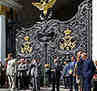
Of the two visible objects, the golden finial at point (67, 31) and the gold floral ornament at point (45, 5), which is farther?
the gold floral ornament at point (45, 5)

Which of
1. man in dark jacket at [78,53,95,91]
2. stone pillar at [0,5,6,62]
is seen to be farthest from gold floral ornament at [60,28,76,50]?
man in dark jacket at [78,53,95,91]

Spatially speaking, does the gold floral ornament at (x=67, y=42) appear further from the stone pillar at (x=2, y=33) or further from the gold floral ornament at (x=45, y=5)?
the stone pillar at (x=2, y=33)

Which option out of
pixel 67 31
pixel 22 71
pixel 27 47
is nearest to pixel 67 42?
pixel 67 31

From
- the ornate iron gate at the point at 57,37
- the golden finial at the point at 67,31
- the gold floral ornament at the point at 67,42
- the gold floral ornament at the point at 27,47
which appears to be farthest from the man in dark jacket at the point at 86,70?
the gold floral ornament at the point at 27,47

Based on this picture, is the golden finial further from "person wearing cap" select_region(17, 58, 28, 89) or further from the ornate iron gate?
"person wearing cap" select_region(17, 58, 28, 89)

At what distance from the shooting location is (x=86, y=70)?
7977 mm

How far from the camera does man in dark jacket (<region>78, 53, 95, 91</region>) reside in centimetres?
793

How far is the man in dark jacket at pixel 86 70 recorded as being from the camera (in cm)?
793

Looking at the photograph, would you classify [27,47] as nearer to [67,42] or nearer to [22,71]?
[67,42]

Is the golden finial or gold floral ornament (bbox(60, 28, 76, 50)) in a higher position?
the golden finial

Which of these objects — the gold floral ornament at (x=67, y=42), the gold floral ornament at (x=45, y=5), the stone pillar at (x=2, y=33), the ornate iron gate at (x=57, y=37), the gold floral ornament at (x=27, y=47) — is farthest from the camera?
the stone pillar at (x=2, y=33)

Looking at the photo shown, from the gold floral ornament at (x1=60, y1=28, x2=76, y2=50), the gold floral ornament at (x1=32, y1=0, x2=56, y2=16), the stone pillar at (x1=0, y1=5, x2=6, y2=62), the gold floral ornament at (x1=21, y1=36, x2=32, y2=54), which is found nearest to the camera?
the gold floral ornament at (x1=60, y1=28, x2=76, y2=50)

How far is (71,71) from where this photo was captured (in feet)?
31.0

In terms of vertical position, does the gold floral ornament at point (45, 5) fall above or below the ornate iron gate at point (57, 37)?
above
